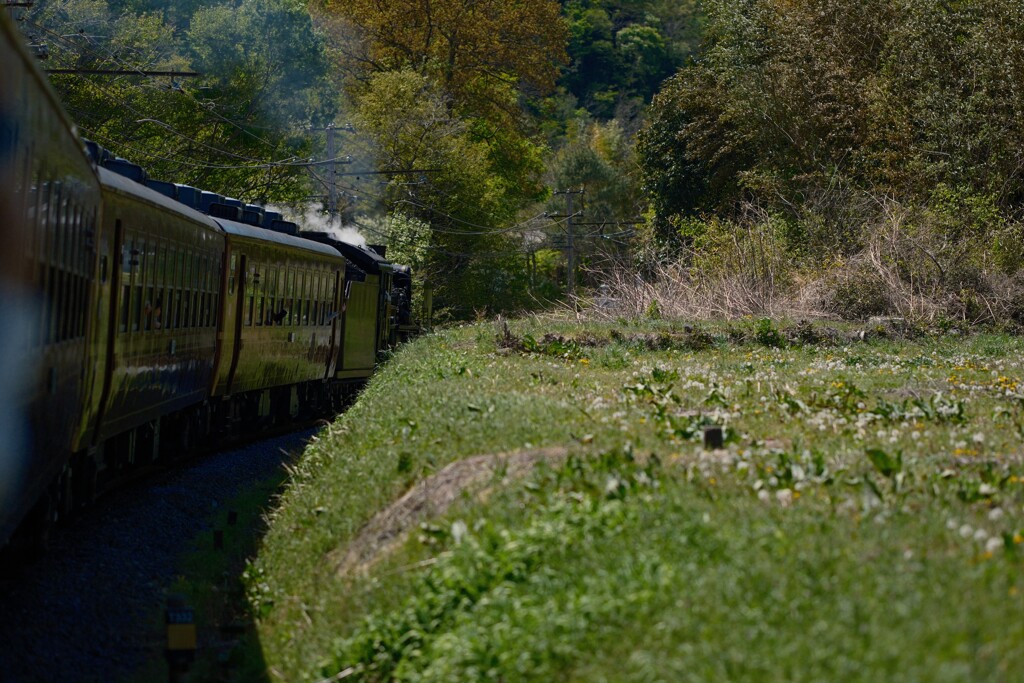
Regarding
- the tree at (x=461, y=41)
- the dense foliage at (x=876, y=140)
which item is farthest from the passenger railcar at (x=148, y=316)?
the tree at (x=461, y=41)

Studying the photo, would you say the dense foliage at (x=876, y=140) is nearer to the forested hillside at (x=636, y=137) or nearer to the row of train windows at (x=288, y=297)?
the forested hillside at (x=636, y=137)

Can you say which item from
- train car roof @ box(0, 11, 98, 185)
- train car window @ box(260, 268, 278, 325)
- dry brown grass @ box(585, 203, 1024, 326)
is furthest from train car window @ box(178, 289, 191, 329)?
dry brown grass @ box(585, 203, 1024, 326)

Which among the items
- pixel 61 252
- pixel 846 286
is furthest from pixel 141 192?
pixel 846 286

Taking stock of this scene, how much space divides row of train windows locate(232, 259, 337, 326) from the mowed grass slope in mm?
5980

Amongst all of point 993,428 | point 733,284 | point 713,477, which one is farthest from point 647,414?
point 733,284

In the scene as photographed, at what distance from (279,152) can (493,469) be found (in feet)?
146

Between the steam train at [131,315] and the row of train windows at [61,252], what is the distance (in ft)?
0.06

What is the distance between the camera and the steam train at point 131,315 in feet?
22.1

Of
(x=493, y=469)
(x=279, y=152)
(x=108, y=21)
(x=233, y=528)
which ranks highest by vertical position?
(x=108, y=21)

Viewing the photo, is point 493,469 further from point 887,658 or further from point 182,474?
point 182,474

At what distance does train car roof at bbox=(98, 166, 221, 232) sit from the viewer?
11.7 metres

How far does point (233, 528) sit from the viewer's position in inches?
515

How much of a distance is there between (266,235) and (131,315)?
6721mm

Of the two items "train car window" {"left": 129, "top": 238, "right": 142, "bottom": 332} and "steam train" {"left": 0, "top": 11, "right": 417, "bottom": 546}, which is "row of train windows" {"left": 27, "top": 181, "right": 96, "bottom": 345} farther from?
"train car window" {"left": 129, "top": 238, "right": 142, "bottom": 332}
